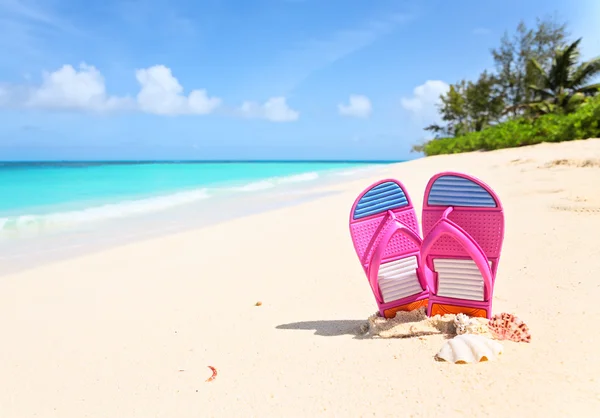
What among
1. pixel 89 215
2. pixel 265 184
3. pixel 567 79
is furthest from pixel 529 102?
pixel 89 215

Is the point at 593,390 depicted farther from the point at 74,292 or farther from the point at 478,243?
the point at 74,292

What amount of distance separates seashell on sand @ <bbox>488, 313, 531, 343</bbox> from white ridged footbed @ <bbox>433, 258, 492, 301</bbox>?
0.14m

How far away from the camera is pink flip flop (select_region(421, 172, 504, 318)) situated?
2207 millimetres

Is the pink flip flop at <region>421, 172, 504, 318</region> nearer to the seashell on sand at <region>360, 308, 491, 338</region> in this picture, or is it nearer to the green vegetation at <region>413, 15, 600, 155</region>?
the seashell on sand at <region>360, 308, 491, 338</region>

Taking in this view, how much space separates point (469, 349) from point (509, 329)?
314 millimetres

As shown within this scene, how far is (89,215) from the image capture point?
1066 cm

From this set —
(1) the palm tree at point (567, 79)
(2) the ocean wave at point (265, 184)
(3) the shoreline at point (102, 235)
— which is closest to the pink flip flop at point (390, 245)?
(3) the shoreline at point (102, 235)

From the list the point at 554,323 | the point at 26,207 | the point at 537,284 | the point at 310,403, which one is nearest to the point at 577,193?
the point at 537,284

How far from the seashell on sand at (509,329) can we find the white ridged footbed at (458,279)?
14 centimetres

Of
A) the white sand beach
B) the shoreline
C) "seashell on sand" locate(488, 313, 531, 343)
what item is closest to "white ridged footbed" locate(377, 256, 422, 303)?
the white sand beach

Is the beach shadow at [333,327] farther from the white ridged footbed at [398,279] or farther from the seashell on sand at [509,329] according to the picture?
the seashell on sand at [509,329]

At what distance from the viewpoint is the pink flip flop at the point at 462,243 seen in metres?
2.21

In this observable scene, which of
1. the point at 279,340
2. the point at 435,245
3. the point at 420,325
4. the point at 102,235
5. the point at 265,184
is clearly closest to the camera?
the point at 435,245

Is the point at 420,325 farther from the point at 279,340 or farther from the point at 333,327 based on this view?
the point at 279,340
